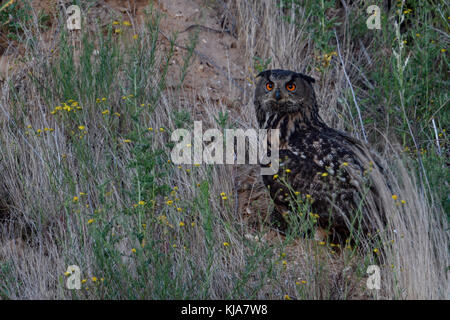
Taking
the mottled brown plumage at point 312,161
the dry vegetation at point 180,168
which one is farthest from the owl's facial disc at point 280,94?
the dry vegetation at point 180,168

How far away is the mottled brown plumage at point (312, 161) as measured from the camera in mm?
3697

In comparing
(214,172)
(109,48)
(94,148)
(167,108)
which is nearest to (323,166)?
(214,172)

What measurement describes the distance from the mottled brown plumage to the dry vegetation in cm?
19

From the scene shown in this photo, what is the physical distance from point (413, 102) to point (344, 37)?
1103mm

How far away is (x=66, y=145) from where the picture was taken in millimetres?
4605

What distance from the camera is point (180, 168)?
433 centimetres

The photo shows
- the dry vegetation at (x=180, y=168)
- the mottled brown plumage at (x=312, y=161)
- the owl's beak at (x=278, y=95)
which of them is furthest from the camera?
the owl's beak at (x=278, y=95)

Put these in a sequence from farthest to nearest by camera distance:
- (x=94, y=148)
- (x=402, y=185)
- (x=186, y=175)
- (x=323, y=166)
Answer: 1. (x=94, y=148)
2. (x=186, y=175)
3. (x=323, y=166)
4. (x=402, y=185)

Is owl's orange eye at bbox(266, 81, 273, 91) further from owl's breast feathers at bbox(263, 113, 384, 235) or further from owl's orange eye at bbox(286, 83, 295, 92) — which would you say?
owl's breast feathers at bbox(263, 113, 384, 235)

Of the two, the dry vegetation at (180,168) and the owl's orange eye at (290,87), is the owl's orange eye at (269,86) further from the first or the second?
the dry vegetation at (180,168)

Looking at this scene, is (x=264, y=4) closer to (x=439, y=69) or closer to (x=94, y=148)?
(x=439, y=69)

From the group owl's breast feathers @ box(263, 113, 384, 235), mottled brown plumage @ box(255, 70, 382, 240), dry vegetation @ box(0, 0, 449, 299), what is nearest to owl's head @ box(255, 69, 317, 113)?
mottled brown plumage @ box(255, 70, 382, 240)

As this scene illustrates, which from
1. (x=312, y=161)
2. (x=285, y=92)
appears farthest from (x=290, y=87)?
(x=312, y=161)

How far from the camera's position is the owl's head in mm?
4121
